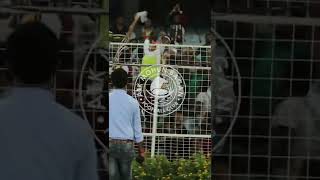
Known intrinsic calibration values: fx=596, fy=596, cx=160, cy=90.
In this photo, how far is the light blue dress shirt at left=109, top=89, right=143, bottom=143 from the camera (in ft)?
16.2

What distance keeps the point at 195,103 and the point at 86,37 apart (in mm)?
1062

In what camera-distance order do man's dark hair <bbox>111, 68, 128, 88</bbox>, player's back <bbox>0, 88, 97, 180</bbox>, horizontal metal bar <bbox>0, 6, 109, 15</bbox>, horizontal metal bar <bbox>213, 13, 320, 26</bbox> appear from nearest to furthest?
player's back <bbox>0, 88, 97, 180</bbox>
horizontal metal bar <bbox>0, 6, 109, 15</bbox>
man's dark hair <bbox>111, 68, 128, 88</bbox>
horizontal metal bar <bbox>213, 13, 320, 26</bbox>

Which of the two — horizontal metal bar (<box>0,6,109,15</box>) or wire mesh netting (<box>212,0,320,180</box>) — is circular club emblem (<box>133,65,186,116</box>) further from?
horizontal metal bar (<box>0,6,109,15</box>)

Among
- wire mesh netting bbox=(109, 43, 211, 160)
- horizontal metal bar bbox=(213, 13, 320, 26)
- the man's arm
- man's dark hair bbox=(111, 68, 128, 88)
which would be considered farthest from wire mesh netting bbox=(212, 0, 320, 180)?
man's dark hair bbox=(111, 68, 128, 88)

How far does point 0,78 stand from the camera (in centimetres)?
474

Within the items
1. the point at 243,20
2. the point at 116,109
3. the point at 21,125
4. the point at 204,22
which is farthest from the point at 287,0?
the point at 21,125

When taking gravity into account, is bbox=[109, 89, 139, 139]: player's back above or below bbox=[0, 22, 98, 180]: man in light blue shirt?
below

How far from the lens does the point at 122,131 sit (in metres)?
4.97

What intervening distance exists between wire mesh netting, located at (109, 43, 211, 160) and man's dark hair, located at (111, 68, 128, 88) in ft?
0.12

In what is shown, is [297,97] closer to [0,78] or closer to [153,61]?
[153,61]

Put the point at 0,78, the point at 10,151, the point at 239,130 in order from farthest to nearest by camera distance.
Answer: the point at 239,130 < the point at 0,78 < the point at 10,151

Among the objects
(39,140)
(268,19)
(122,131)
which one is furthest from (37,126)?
(268,19)

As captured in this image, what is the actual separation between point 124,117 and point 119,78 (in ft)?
1.08

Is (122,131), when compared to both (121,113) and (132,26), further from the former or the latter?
(132,26)
